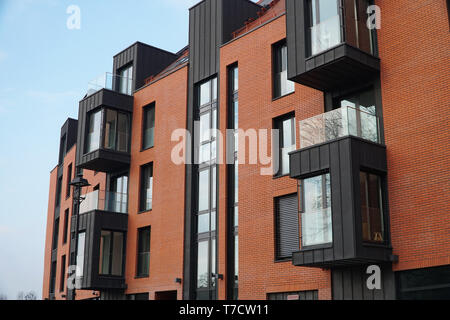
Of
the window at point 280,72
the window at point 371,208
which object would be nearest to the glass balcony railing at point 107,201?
the window at point 280,72

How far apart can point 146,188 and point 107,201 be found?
6.22 feet

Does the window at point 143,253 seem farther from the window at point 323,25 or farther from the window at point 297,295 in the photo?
the window at point 323,25

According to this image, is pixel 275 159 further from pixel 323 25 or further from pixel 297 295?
pixel 323 25

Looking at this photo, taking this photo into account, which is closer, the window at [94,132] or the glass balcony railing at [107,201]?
the glass balcony railing at [107,201]

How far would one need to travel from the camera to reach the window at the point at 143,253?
25378 mm

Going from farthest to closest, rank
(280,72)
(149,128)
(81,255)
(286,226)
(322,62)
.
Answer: (149,128)
(81,255)
(280,72)
(286,226)
(322,62)

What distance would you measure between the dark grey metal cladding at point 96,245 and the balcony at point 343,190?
38.0ft

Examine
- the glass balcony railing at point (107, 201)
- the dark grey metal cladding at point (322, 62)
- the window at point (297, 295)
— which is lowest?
the window at point (297, 295)

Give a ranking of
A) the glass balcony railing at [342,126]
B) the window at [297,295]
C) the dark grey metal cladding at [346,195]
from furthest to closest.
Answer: the window at [297,295]
the glass balcony railing at [342,126]
the dark grey metal cladding at [346,195]

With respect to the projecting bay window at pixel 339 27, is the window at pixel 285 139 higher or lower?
lower

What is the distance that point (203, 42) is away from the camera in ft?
81.3

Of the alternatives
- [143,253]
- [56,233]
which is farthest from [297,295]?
[56,233]

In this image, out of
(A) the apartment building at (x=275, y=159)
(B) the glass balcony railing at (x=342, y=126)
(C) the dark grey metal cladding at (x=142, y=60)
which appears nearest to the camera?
(A) the apartment building at (x=275, y=159)

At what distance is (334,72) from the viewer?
56.9ft
